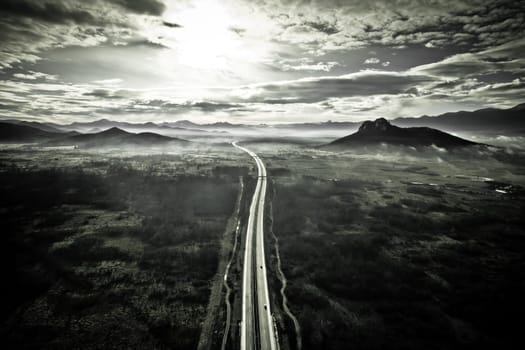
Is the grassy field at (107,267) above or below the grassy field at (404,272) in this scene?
below

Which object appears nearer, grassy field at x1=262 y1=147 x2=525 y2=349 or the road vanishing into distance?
the road vanishing into distance

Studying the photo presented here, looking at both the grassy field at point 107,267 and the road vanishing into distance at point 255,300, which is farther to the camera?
the grassy field at point 107,267

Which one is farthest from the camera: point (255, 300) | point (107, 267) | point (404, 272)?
point (107, 267)

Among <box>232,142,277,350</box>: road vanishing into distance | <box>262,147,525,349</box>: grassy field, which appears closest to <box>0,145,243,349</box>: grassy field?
<box>232,142,277,350</box>: road vanishing into distance

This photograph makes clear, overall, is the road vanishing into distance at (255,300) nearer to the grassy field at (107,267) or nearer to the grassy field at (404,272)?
the grassy field at (404,272)

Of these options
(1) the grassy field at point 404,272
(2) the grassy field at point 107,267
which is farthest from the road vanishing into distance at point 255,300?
(2) the grassy field at point 107,267

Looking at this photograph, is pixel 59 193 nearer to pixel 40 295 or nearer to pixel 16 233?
pixel 16 233

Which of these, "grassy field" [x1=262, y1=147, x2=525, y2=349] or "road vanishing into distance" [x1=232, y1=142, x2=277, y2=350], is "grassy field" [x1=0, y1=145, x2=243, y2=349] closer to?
"road vanishing into distance" [x1=232, y1=142, x2=277, y2=350]

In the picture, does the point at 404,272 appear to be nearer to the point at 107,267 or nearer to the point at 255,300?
the point at 255,300

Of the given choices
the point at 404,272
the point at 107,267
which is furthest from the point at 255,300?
the point at 107,267
